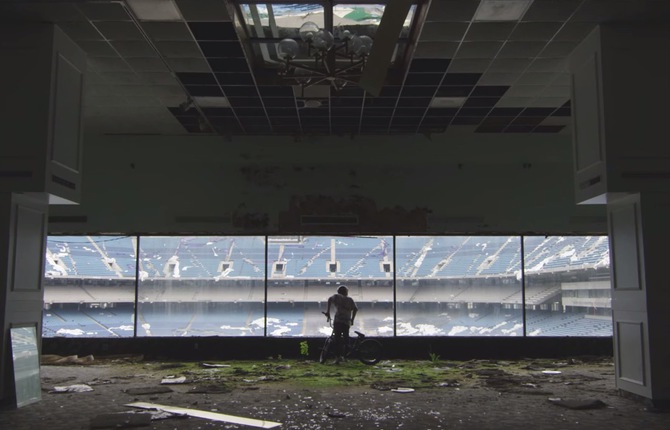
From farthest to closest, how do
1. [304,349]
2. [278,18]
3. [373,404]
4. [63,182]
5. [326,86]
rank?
1. [304,349]
2. [326,86]
3. [278,18]
4. [63,182]
5. [373,404]

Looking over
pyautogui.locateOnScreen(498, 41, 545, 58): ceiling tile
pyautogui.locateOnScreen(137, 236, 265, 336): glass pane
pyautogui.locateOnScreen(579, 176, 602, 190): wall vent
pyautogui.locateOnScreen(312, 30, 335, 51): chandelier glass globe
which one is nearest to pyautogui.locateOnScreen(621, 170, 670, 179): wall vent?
pyautogui.locateOnScreen(579, 176, 602, 190): wall vent

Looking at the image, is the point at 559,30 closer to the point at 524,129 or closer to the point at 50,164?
the point at 524,129

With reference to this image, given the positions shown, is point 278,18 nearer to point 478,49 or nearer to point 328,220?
point 478,49

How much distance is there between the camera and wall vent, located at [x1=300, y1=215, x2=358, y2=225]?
10.7 meters

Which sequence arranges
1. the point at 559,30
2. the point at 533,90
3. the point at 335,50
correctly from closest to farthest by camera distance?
the point at 335,50 < the point at 559,30 < the point at 533,90

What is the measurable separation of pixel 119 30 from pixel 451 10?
372 cm

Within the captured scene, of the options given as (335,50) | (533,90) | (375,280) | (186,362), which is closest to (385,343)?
(375,280)

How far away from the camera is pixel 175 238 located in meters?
10.9

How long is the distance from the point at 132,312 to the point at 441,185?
20.1ft

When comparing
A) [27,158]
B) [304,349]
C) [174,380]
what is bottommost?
[174,380]

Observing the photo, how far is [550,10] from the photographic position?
620cm

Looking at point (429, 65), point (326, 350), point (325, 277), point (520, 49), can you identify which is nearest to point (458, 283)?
point (325, 277)

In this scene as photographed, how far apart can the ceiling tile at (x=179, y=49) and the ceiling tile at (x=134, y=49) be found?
133 mm

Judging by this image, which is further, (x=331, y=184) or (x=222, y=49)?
(x=331, y=184)
